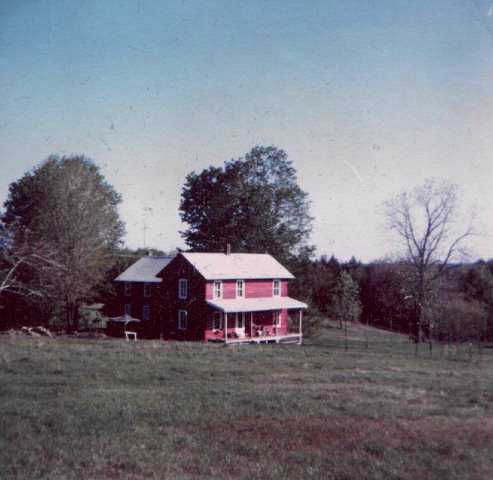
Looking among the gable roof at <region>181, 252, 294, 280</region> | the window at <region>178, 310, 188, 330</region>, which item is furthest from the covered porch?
the window at <region>178, 310, 188, 330</region>

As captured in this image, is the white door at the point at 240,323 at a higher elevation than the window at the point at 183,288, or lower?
lower

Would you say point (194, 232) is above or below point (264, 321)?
above

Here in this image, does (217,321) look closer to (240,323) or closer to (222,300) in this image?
(222,300)

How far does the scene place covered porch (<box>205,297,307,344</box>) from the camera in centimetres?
4434

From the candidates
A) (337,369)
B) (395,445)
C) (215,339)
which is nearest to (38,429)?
(395,445)

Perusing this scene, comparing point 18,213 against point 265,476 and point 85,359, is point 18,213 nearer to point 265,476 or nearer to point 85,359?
point 85,359

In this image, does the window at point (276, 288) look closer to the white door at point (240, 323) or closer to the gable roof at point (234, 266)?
the gable roof at point (234, 266)

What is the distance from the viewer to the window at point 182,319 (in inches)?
1832

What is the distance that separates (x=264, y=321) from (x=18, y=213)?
2409cm

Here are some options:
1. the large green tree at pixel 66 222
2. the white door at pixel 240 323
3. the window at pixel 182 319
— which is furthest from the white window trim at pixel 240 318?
the large green tree at pixel 66 222

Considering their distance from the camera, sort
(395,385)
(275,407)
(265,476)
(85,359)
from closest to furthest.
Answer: (265,476) → (275,407) → (395,385) → (85,359)

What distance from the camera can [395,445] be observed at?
36.3 ft

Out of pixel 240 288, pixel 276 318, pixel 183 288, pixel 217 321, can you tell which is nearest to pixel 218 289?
pixel 240 288

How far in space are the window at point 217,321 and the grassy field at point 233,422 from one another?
888 inches
